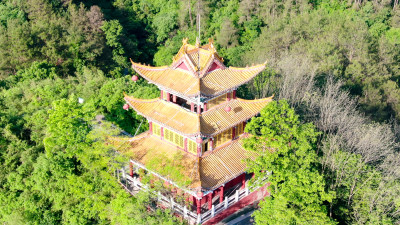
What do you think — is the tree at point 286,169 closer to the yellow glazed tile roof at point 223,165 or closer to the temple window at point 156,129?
the yellow glazed tile roof at point 223,165

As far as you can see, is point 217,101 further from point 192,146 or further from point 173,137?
point 173,137

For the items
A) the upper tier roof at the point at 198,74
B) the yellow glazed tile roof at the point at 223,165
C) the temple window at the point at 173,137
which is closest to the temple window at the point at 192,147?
the temple window at the point at 173,137

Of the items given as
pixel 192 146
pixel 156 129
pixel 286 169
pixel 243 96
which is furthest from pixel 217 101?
pixel 243 96

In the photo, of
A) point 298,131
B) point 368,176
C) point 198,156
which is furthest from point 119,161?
point 368,176

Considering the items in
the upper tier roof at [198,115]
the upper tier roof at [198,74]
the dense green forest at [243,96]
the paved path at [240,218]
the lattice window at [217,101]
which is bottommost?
the paved path at [240,218]

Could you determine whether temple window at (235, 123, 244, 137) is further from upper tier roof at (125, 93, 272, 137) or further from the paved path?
the paved path

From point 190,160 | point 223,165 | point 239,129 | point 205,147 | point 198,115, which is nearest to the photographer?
point 198,115

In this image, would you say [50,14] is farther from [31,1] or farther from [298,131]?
[298,131]
